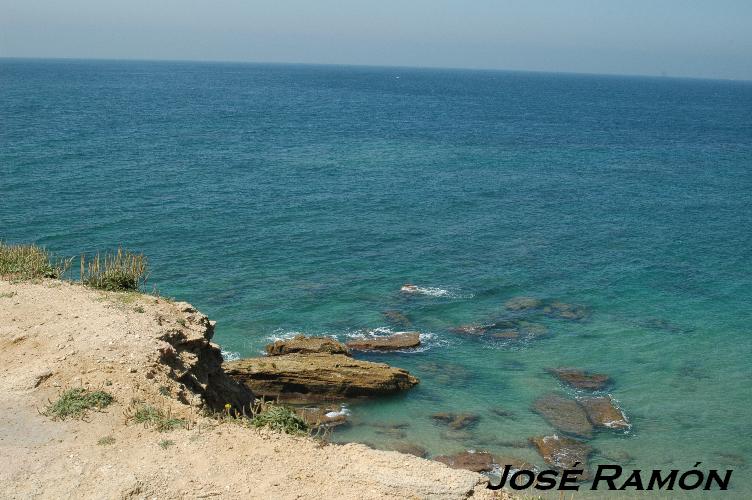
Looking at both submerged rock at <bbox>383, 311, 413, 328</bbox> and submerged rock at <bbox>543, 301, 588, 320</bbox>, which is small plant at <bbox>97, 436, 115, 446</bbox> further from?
submerged rock at <bbox>543, 301, 588, 320</bbox>

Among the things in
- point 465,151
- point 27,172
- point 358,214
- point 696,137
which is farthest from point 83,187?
point 696,137

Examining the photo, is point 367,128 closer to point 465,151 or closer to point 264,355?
point 465,151

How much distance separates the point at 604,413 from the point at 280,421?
57.3ft

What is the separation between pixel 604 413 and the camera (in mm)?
29453

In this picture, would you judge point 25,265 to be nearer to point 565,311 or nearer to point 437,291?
point 437,291

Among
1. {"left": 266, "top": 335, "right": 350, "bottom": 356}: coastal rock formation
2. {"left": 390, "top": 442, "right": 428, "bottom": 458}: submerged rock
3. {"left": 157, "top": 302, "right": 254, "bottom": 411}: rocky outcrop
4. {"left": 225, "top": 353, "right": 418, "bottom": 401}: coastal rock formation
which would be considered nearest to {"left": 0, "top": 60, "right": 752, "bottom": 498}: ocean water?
{"left": 390, "top": 442, "right": 428, "bottom": 458}: submerged rock

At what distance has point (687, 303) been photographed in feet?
137

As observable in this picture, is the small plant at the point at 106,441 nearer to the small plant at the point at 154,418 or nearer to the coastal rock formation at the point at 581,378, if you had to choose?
the small plant at the point at 154,418

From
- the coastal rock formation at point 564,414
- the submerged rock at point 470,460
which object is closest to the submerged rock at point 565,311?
the coastal rock formation at point 564,414

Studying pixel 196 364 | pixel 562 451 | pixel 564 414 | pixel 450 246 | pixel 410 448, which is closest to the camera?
pixel 196 364

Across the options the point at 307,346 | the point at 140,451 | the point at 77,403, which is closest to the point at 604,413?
the point at 307,346

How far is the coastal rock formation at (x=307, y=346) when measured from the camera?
32031 millimetres

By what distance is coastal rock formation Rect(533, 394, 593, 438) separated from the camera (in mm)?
28244

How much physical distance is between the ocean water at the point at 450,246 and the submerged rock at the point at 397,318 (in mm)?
590
